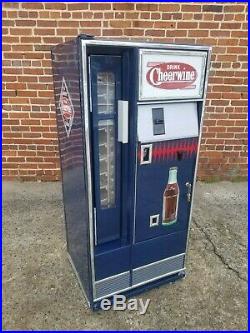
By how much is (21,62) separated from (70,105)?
7.36 feet

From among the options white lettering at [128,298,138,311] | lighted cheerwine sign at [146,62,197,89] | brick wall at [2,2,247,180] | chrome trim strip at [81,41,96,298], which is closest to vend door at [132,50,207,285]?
lighted cheerwine sign at [146,62,197,89]

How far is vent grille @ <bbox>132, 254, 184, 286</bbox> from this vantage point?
2379 millimetres

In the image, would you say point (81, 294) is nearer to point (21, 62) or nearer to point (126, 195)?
point (126, 195)

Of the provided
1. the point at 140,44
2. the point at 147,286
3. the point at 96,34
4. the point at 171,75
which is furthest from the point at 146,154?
the point at 96,34

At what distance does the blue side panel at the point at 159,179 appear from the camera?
6.75ft

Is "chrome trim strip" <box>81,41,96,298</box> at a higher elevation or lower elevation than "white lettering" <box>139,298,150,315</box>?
higher

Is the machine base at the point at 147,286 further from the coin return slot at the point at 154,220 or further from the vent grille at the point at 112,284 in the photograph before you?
the coin return slot at the point at 154,220

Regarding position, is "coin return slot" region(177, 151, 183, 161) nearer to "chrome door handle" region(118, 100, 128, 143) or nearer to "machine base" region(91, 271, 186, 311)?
"chrome door handle" region(118, 100, 128, 143)

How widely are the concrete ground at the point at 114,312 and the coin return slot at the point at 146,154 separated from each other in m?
1.21

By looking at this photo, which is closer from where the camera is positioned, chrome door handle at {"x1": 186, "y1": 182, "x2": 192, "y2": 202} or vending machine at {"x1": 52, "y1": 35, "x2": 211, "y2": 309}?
vending machine at {"x1": 52, "y1": 35, "x2": 211, "y2": 309}

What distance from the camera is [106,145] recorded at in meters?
2.01

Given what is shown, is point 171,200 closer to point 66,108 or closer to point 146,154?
point 146,154

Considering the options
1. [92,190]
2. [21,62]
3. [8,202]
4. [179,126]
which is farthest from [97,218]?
[21,62]

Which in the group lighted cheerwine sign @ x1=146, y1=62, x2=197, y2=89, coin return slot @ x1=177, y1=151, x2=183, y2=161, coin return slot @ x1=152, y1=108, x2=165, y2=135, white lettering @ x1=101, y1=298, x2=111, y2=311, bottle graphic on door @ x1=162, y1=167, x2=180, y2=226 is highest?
lighted cheerwine sign @ x1=146, y1=62, x2=197, y2=89
